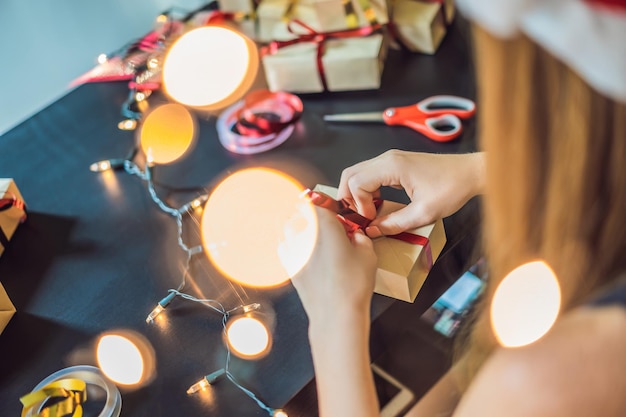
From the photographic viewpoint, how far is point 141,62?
982mm

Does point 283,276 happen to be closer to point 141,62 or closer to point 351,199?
point 351,199

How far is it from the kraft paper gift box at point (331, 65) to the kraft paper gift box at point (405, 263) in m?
0.29

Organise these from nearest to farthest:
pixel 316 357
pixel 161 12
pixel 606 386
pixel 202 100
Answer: pixel 606 386 → pixel 316 357 → pixel 202 100 → pixel 161 12

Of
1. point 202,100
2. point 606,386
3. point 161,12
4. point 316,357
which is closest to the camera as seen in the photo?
point 606,386

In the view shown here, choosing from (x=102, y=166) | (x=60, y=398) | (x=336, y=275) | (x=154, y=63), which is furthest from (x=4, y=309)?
Result: (x=154, y=63)

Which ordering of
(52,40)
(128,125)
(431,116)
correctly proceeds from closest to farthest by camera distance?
(431,116), (128,125), (52,40)

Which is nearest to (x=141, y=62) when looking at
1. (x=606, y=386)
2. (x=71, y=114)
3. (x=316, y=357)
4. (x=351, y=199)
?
(x=71, y=114)

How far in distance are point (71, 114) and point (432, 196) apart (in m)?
0.59

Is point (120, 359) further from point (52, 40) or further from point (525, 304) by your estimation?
point (52, 40)

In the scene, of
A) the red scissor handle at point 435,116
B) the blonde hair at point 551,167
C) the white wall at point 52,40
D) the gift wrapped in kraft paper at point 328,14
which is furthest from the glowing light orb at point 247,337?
the white wall at point 52,40

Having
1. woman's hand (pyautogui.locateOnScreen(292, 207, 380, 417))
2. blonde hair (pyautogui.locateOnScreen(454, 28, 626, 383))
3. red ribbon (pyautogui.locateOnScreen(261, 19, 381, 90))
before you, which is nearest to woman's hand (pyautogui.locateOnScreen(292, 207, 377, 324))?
woman's hand (pyautogui.locateOnScreen(292, 207, 380, 417))

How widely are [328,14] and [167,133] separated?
273 mm

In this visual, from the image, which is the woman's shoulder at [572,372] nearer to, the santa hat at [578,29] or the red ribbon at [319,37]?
the santa hat at [578,29]

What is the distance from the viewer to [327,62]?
835 millimetres
